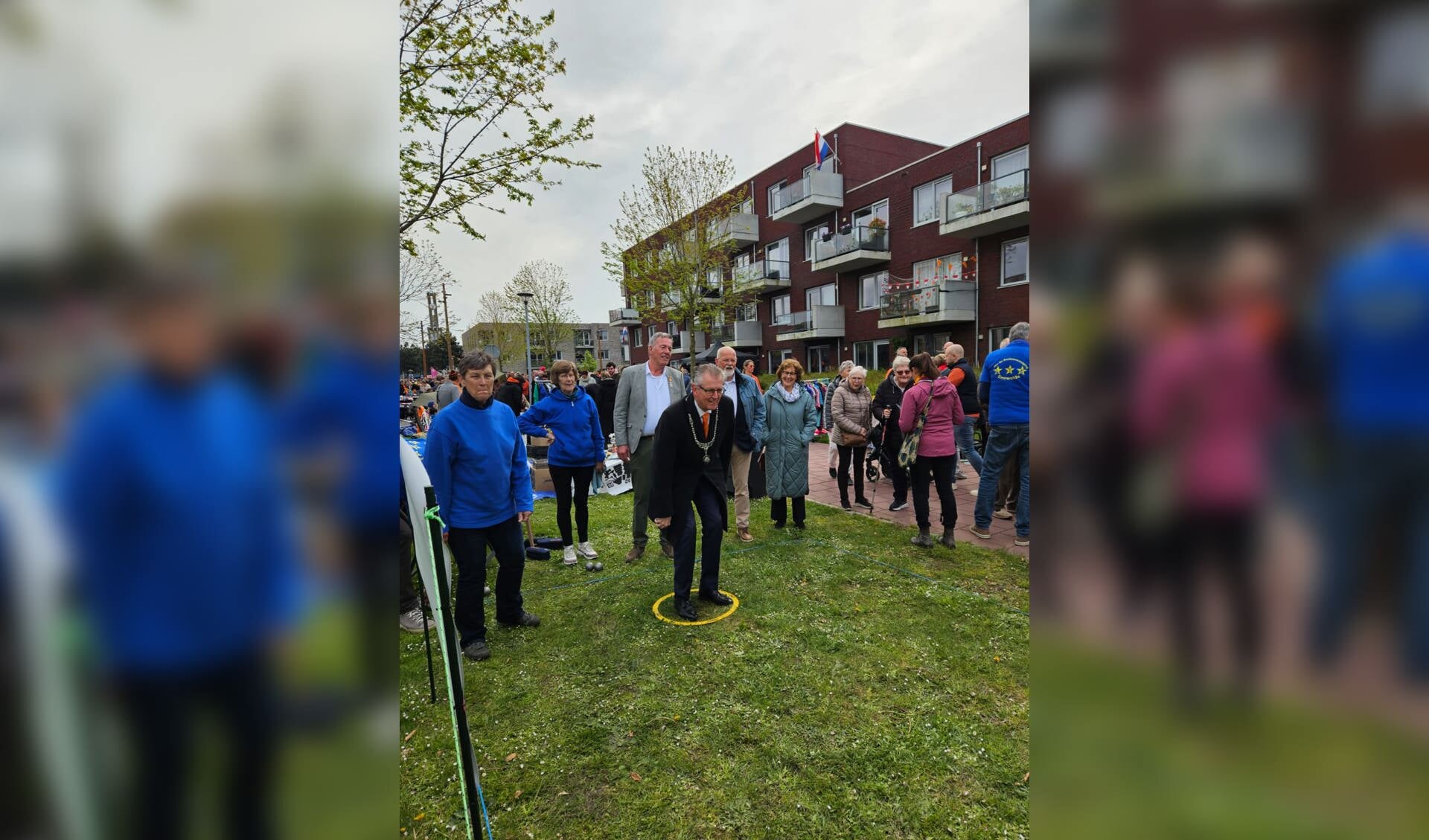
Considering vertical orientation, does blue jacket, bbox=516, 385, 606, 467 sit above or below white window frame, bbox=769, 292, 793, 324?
below

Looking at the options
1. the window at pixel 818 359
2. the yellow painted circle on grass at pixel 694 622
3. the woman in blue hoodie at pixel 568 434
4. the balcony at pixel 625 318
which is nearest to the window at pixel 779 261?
the window at pixel 818 359

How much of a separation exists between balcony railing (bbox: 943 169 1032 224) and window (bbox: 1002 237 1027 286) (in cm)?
141

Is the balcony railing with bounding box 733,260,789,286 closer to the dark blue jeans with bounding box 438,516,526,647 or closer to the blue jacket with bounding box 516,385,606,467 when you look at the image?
the blue jacket with bounding box 516,385,606,467

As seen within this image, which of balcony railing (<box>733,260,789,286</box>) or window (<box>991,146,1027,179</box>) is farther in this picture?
balcony railing (<box>733,260,789,286</box>)

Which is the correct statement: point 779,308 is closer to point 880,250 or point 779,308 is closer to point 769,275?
point 769,275

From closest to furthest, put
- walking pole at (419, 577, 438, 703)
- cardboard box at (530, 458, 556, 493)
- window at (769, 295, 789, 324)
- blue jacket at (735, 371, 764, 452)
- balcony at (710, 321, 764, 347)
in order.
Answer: walking pole at (419, 577, 438, 703) < blue jacket at (735, 371, 764, 452) < cardboard box at (530, 458, 556, 493) < window at (769, 295, 789, 324) < balcony at (710, 321, 764, 347)

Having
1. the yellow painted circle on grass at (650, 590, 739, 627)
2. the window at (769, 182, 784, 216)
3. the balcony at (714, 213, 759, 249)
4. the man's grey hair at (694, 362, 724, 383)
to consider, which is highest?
the window at (769, 182, 784, 216)

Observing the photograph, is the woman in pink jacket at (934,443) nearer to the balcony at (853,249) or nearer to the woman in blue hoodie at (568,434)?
the woman in blue hoodie at (568,434)

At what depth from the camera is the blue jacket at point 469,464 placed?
4.12m

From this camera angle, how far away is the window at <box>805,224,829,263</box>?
2881 centimetres
